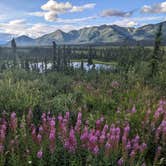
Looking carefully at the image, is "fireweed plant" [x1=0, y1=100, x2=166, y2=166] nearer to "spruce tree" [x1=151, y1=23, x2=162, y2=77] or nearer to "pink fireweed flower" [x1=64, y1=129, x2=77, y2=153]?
"pink fireweed flower" [x1=64, y1=129, x2=77, y2=153]

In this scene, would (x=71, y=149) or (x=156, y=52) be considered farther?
(x=156, y=52)

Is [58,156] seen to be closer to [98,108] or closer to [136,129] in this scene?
[136,129]

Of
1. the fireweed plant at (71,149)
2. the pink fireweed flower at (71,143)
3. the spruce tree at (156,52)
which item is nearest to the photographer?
the fireweed plant at (71,149)

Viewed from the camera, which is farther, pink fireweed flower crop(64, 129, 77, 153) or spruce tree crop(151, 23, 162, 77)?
spruce tree crop(151, 23, 162, 77)

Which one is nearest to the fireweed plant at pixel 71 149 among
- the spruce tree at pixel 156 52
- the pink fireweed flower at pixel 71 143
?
the pink fireweed flower at pixel 71 143

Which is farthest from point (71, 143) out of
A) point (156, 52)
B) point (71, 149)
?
point (156, 52)

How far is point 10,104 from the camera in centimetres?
723

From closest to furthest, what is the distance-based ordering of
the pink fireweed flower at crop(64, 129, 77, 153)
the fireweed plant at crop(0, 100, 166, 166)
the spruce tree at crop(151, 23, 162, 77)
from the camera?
the fireweed plant at crop(0, 100, 166, 166) → the pink fireweed flower at crop(64, 129, 77, 153) → the spruce tree at crop(151, 23, 162, 77)

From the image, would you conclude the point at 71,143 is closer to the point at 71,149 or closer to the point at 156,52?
the point at 71,149

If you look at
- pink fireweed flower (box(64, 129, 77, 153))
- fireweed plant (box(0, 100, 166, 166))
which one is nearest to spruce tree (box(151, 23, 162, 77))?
fireweed plant (box(0, 100, 166, 166))

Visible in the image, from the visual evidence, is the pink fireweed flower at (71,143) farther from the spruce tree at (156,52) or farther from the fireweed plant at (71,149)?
the spruce tree at (156,52)

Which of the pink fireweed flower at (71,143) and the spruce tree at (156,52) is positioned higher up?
the pink fireweed flower at (71,143)

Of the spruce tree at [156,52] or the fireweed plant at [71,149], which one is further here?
the spruce tree at [156,52]

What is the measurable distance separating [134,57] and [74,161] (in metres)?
80.6
